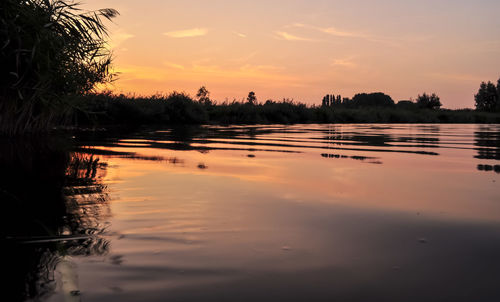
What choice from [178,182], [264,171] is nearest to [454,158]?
[264,171]

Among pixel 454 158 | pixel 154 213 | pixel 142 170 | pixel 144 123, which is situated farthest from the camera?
pixel 144 123

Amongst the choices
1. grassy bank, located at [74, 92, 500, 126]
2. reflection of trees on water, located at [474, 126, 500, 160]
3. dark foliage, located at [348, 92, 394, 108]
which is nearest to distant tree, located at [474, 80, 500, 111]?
dark foliage, located at [348, 92, 394, 108]

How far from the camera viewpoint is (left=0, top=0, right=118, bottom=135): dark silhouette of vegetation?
679 cm

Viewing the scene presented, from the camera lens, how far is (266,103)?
34250 mm

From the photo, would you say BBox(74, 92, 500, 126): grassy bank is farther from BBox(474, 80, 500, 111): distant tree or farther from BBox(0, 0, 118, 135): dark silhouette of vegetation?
BBox(474, 80, 500, 111): distant tree

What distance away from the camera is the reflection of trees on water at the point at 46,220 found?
2031 millimetres

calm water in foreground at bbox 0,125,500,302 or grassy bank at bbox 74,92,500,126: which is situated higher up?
grassy bank at bbox 74,92,500,126

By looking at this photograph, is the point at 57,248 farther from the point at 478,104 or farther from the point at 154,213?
the point at 478,104

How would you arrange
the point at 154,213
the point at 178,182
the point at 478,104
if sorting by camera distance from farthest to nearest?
the point at 478,104 → the point at 178,182 → the point at 154,213

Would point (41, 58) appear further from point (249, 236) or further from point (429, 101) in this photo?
point (429, 101)

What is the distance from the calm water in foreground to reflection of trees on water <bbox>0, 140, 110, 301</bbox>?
0.03 ft

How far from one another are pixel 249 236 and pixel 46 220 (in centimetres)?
136

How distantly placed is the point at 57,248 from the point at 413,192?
3160 millimetres

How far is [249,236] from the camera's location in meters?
2.71
